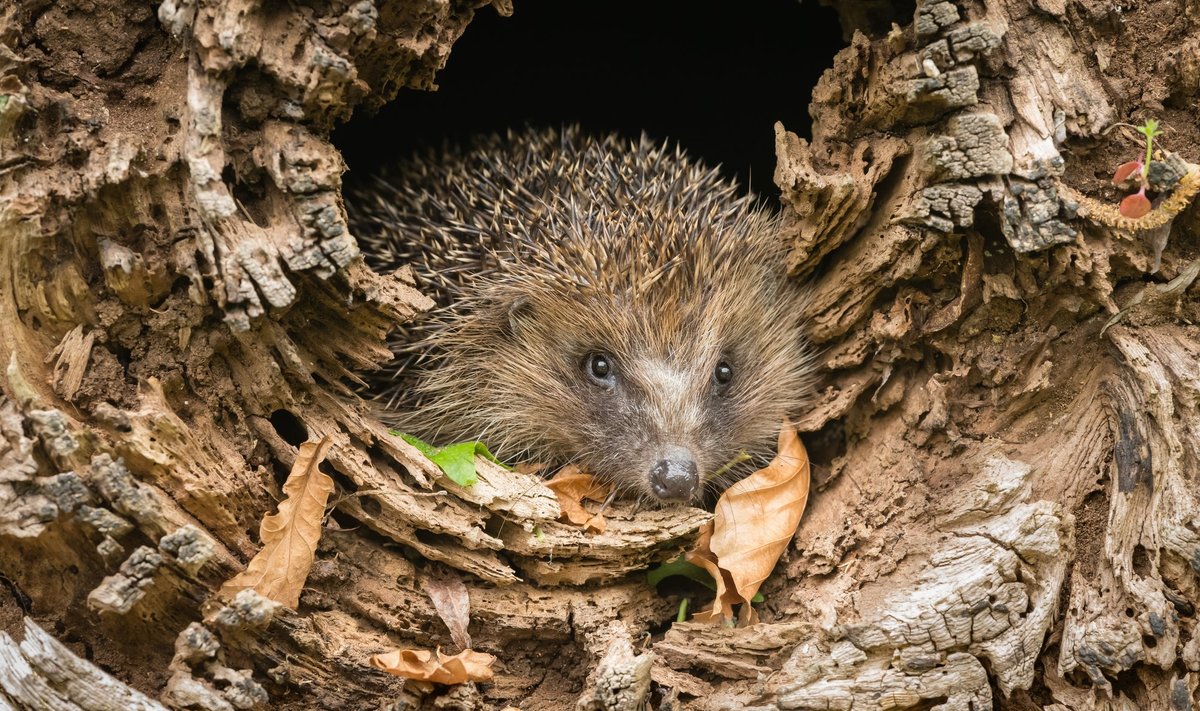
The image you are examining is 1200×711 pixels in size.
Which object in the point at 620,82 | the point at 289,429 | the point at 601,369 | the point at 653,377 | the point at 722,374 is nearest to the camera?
the point at 289,429

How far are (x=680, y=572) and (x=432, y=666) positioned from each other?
2.89ft

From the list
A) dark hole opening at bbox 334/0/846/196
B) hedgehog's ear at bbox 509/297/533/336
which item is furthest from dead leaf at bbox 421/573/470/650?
dark hole opening at bbox 334/0/846/196

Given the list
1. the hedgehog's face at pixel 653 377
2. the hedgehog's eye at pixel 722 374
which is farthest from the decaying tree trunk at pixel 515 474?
the hedgehog's eye at pixel 722 374

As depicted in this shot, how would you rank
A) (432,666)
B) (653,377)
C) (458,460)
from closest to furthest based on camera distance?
(432,666) < (458,460) < (653,377)

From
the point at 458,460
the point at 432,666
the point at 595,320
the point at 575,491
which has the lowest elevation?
the point at 432,666

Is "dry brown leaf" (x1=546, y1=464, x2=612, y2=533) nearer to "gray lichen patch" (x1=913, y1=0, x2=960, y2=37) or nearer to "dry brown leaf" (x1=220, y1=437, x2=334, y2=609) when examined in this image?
"dry brown leaf" (x1=220, y1=437, x2=334, y2=609)

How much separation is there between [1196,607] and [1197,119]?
1.40 metres

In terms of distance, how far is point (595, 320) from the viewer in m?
3.86

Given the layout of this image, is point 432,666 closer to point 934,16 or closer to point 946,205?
point 946,205

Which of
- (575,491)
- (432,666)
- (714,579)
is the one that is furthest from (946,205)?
(432,666)

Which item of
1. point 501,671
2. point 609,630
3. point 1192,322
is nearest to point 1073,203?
point 1192,322

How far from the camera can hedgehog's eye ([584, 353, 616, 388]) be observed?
390 cm

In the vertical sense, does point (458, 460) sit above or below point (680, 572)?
above

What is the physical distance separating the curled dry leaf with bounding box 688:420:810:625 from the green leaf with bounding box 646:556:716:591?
0.09 feet
